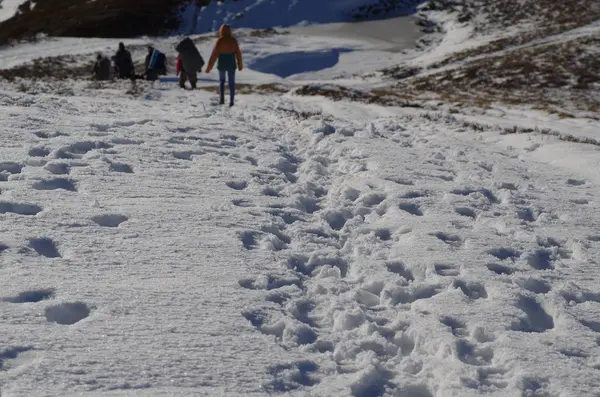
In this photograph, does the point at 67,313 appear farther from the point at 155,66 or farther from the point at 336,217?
the point at 155,66

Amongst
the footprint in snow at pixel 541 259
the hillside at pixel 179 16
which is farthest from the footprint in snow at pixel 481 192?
the hillside at pixel 179 16

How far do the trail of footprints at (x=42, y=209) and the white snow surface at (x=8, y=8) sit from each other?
→ 46058mm

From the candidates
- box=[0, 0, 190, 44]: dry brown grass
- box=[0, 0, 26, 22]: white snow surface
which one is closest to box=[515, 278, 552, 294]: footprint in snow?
box=[0, 0, 190, 44]: dry brown grass

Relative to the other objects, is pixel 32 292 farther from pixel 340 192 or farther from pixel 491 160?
pixel 491 160

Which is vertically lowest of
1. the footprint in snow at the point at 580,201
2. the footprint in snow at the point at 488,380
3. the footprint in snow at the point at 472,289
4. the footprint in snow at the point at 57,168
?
the footprint in snow at the point at 488,380

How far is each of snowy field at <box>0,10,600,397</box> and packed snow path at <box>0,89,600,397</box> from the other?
0.02m

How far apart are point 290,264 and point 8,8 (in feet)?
175

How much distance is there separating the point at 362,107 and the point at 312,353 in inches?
440

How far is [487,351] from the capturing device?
4.21 meters

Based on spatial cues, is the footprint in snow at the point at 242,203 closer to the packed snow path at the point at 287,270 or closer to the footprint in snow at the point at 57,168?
the packed snow path at the point at 287,270

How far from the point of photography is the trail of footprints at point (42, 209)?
4.29 metres

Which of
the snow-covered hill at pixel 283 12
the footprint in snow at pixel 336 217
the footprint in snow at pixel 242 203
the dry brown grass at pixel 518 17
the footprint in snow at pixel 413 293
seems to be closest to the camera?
the footprint in snow at pixel 413 293

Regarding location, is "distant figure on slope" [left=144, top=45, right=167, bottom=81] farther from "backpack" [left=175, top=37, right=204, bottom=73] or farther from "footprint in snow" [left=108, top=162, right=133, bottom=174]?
"footprint in snow" [left=108, top=162, right=133, bottom=174]

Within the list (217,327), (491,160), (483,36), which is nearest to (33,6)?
(483,36)
